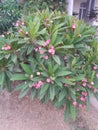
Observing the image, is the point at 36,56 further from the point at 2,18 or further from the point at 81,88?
the point at 2,18

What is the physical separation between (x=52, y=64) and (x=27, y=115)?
1103 millimetres

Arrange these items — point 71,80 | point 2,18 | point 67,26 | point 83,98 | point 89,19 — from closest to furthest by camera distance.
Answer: point 71,80, point 83,98, point 67,26, point 2,18, point 89,19

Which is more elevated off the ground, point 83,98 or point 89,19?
point 83,98

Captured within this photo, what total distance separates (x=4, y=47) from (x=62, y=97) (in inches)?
40.7

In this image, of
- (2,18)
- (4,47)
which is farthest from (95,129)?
(2,18)

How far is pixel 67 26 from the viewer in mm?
3375

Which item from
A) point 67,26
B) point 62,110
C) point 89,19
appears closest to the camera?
point 67,26

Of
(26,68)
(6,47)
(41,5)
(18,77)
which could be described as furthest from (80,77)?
(41,5)

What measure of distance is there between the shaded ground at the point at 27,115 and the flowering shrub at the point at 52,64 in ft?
1.80

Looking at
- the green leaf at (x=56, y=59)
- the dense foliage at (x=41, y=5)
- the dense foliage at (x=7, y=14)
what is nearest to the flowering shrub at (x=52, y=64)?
the green leaf at (x=56, y=59)

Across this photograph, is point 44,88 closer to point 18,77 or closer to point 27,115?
point 18,77

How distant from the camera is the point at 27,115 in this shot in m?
3.54

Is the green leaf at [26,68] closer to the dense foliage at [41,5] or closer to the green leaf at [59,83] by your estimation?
the green leaf at [59,83]

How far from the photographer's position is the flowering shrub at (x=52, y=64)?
2.85m
